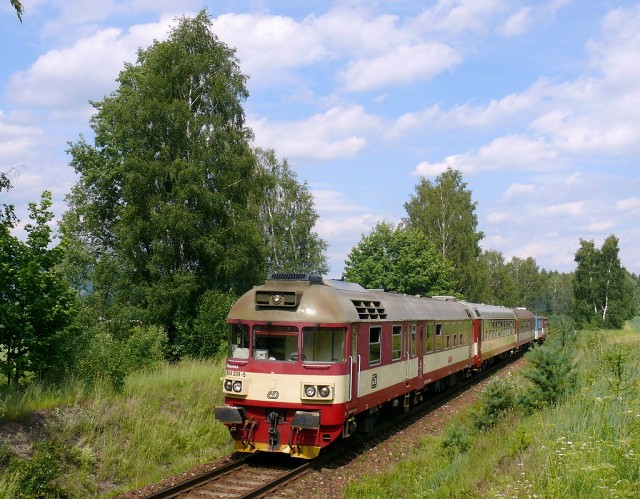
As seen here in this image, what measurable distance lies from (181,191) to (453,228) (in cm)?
3495

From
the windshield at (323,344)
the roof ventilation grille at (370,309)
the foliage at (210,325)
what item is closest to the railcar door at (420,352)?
the roof ventilation grille at (370,309)

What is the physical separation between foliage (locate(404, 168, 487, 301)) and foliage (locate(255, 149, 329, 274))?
11.6 metres

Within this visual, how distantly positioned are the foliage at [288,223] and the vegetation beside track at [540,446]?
34.6 m

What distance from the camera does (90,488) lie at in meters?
10.1

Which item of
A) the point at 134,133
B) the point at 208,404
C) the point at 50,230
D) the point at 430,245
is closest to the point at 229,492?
the point at 208,404

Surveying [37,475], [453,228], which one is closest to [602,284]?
[453,228]

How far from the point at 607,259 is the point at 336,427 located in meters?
59.9

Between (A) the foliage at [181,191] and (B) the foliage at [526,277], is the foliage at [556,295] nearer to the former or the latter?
(B) the foliage at [526,277]

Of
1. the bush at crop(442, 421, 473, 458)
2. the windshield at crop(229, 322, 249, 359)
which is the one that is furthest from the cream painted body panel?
the bush at crop(442, 421, 473, 458)

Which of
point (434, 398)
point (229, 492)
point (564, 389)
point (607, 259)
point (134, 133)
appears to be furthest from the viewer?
point (607, 259)

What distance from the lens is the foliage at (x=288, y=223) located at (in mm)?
48969

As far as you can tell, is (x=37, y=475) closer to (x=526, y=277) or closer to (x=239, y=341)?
(x=239, y=341)

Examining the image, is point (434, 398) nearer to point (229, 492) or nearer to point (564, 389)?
point (564, 389)

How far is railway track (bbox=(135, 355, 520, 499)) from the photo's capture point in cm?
977
